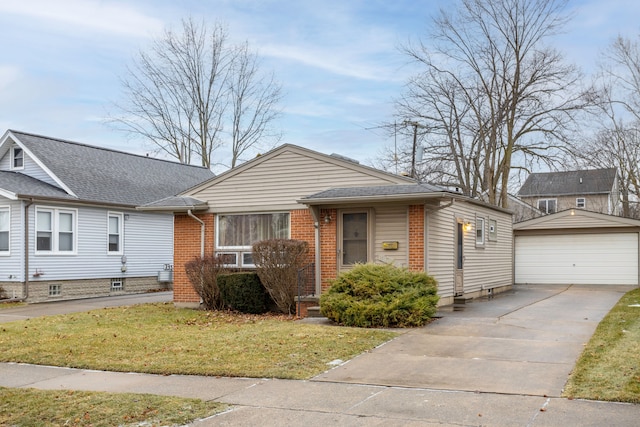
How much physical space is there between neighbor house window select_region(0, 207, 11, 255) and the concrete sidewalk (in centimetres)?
1172

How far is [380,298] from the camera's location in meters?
11.9

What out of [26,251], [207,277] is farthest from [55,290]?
[207,277]

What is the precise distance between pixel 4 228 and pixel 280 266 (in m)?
10.4

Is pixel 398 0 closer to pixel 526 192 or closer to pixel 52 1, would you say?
pixel 52 1

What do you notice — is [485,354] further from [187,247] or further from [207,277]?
[187,247]

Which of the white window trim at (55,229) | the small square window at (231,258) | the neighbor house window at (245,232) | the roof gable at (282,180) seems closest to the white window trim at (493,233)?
the roof gable at (282,180)

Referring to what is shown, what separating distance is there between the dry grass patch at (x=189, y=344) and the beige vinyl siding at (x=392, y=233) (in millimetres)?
2763

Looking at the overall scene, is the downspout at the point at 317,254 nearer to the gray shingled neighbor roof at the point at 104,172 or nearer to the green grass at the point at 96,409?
the green grass at the point at 96,409

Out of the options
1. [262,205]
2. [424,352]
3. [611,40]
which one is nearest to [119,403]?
[424,352]

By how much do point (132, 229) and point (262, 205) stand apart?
9085 millimetres

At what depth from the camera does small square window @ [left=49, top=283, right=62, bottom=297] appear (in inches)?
788

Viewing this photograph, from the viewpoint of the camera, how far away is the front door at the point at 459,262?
1641 centimetres

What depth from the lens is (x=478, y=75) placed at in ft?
95.9

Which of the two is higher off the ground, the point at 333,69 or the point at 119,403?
the point at 333,69
